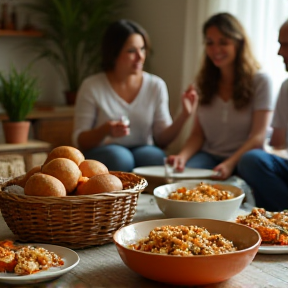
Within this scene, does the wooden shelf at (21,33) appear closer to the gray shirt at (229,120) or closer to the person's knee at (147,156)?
the person's knee at (147,156)

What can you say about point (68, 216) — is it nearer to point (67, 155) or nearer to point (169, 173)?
point (67, 155)

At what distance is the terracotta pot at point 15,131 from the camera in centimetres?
332

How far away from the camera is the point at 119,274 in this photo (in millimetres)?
1151

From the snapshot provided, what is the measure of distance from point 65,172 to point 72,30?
9.84 ft

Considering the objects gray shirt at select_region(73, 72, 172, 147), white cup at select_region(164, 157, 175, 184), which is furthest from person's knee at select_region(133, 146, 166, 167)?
white cup at select_region(164, 157, 175, 184)

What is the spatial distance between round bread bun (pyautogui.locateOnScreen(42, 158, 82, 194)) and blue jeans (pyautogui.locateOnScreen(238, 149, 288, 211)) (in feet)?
4.67

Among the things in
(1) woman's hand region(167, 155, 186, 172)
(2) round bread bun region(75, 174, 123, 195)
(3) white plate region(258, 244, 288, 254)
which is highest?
(2) round bread bun region(75, 174, 123, 195)

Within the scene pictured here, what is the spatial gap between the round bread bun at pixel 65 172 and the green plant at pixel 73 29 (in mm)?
2962

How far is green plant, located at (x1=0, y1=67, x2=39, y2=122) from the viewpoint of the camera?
329 centimetres

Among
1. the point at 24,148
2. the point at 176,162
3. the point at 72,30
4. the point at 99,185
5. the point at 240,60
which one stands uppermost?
the point at 72,30

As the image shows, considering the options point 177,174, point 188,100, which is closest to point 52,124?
point 188,100

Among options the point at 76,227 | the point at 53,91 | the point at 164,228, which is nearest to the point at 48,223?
the point at 76,227

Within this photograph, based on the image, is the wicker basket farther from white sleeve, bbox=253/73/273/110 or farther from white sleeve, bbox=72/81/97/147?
white sleeve, bbox=72/81/97/147

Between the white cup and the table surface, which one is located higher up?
the table surface
